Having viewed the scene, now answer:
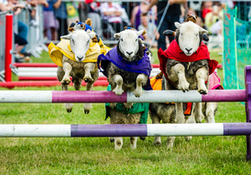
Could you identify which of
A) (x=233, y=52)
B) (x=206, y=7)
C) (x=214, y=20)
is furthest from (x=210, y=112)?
(x=206, y=7)

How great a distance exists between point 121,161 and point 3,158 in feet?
4.29

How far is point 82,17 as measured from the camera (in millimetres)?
13383

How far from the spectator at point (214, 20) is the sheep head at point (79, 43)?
405 inches

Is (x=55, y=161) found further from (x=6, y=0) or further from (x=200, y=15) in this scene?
(x=200, y=15)

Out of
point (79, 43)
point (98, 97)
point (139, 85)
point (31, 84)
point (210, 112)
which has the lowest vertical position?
point (210, 112)

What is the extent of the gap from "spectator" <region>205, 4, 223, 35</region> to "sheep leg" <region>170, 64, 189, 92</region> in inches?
402

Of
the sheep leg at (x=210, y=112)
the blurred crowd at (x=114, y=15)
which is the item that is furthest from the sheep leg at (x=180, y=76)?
the blurred crowd at (x=114, y=15)

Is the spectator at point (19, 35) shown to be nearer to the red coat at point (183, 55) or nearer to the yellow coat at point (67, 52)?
the yellow coat at point (67, 52)

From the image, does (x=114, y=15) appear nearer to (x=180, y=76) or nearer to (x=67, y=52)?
(x=67, y=52)

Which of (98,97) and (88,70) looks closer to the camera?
(98,97)

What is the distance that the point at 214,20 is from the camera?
45.0ft

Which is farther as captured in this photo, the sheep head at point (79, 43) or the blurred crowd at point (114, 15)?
Answer: the blurred crowd at point (114, 15)

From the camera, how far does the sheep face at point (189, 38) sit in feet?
12.1

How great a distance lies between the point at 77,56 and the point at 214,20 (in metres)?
10.7
